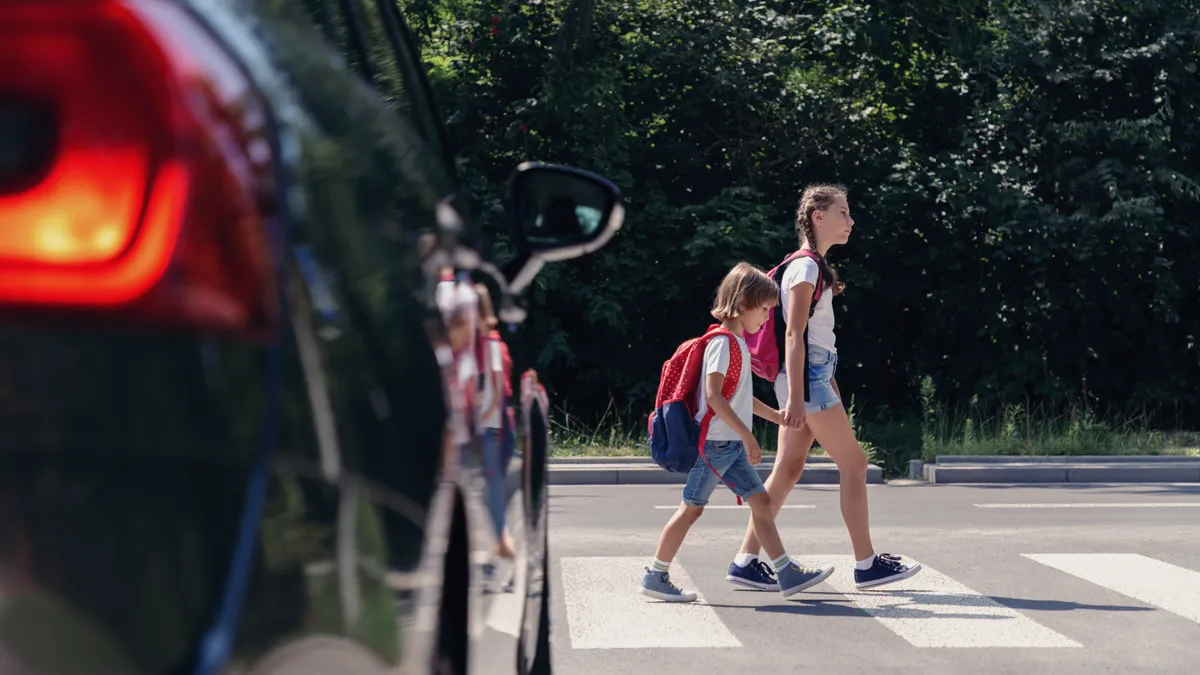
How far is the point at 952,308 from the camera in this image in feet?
64.8

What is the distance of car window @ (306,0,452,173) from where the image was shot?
197 centimetres

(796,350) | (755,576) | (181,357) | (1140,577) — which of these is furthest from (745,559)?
(181,357)

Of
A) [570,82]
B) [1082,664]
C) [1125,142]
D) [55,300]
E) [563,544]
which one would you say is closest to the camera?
[55,300]

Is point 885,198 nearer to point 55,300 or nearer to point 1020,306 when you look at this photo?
point 1020,306

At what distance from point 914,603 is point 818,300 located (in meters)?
1.40

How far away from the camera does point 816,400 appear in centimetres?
722

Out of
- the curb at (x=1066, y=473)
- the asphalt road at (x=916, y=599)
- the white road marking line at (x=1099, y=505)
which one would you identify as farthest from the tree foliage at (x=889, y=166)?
the asphalt road at (x=916, y=599)

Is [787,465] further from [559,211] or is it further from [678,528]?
[559,211]

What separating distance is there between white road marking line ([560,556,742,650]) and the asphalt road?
0.04 feet

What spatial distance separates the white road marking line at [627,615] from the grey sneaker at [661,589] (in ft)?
0.09

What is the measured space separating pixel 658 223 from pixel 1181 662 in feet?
43.7

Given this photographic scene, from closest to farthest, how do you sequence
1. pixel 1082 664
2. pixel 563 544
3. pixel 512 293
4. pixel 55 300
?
pixel 55 300 < pixel 512 293 < pixel 1082 664 < pixel 563 544

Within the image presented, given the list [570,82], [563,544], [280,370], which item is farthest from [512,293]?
[570,82]

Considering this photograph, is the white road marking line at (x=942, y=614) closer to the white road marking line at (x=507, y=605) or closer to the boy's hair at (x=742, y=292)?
the boy's hair at (x=742, y=292)
